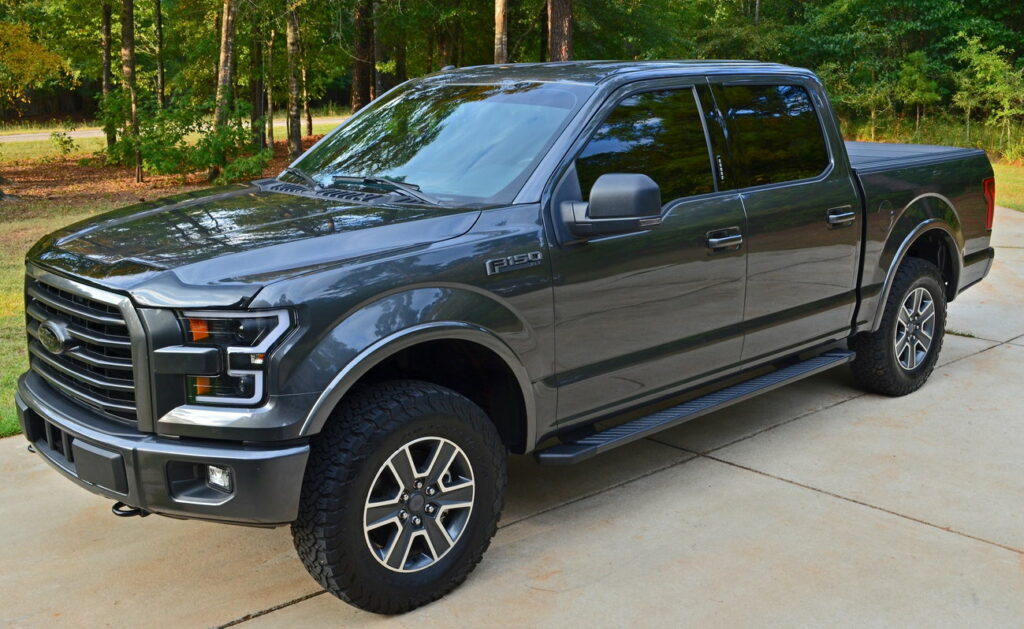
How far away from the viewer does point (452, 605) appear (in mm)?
3725

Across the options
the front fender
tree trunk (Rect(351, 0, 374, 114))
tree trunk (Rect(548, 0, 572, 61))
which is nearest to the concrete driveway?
the front fender

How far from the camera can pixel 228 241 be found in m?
3.52

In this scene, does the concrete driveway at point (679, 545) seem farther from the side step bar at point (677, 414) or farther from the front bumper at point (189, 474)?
the front bumper at point (189, 474)

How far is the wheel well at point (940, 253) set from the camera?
6344mm

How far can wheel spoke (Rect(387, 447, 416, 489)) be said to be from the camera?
3.51m

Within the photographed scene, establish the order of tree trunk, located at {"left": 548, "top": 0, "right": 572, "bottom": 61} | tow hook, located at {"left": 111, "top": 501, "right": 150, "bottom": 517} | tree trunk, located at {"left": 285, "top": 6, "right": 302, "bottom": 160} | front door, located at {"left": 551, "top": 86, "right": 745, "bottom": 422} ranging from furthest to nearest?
tree trunk, located at {"left": 285, "top": 6, "right": 302, "bottom": 160} < tree trunk, located at {"left": 548, "top": 0, "right": 572, "bottom": 61} < front door, located at {"left": 551, "top": 86, "right": 745, "bottom": 422} < tow hook, located at {"left": 111, "top": 501, "right": 150, "bottom": 517}

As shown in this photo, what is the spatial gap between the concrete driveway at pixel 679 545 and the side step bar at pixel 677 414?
38cm

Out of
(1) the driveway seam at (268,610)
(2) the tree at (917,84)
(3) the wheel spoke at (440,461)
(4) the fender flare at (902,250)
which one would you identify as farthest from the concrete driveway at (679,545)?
(2) the tree at (917,84)

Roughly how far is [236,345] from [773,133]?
10.3 feet

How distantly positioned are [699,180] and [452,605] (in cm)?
221

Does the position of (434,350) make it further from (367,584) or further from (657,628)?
(657,628)

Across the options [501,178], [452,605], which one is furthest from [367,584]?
[501,178]

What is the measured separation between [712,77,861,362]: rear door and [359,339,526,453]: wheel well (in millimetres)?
1419

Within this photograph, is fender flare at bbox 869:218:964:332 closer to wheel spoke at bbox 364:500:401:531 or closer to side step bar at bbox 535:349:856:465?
side step bar at bbox 535:349:856:465
